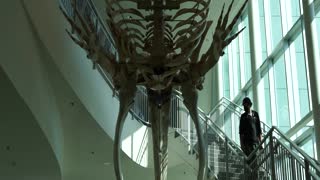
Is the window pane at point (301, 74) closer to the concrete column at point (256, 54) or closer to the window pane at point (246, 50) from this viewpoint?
the concrete column at point (256, 54)

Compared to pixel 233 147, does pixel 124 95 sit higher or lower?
higher

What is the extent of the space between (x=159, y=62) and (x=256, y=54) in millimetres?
9093

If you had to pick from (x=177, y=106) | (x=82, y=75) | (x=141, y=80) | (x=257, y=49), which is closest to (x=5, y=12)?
(x=141, y=80)

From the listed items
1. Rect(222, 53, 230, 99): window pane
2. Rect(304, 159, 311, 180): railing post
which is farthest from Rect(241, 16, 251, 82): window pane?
Rect(304, 159, 311, 180): railing post

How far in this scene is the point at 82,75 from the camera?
957 cm

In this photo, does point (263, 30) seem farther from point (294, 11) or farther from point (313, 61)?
point (313, 61)

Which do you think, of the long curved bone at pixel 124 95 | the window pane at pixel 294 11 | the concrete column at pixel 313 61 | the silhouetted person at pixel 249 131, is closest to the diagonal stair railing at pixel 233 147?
the silhouetted person at pixel 249 131

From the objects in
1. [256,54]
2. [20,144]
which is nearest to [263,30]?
[256,54]

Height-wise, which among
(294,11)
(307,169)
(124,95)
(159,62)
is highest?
(294,11)

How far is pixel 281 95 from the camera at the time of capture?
13.9m

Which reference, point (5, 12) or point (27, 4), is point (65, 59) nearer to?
point (27, 4)

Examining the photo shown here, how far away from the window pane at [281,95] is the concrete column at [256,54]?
2.29 ft

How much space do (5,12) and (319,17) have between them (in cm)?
691

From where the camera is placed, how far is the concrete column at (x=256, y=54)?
1477cm
